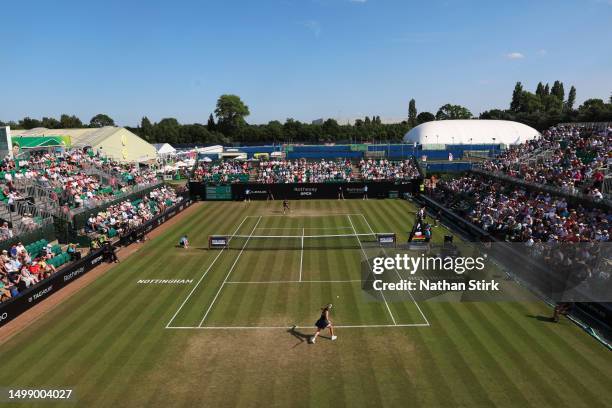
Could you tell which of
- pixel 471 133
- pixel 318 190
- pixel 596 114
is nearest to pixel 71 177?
pixel 318 190

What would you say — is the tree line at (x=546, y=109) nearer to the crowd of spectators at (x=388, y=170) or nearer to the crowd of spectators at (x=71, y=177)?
the crowd of spectators at (x=388, y=170)

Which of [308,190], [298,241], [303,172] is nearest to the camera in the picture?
[298,241]

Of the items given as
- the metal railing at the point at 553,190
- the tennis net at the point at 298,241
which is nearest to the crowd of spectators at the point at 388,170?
the metal railing at the point at 553,190

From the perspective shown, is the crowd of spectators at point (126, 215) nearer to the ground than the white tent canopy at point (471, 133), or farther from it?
nearer to the ground

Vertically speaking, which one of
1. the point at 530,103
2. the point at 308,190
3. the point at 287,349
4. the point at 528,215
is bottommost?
the point at 287,349

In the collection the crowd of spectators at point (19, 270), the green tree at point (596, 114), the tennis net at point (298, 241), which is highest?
the green tree at point (596, 114)

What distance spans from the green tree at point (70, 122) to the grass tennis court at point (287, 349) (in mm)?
127856

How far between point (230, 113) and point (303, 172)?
11076 centimetres

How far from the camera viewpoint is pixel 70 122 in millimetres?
134875

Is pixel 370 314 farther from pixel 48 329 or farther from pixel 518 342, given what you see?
pixel 48 329

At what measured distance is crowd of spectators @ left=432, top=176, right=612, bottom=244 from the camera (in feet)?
77.1

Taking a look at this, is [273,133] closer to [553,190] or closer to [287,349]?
[553,190]

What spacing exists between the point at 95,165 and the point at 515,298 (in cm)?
4151

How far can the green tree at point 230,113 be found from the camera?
6186 inches
